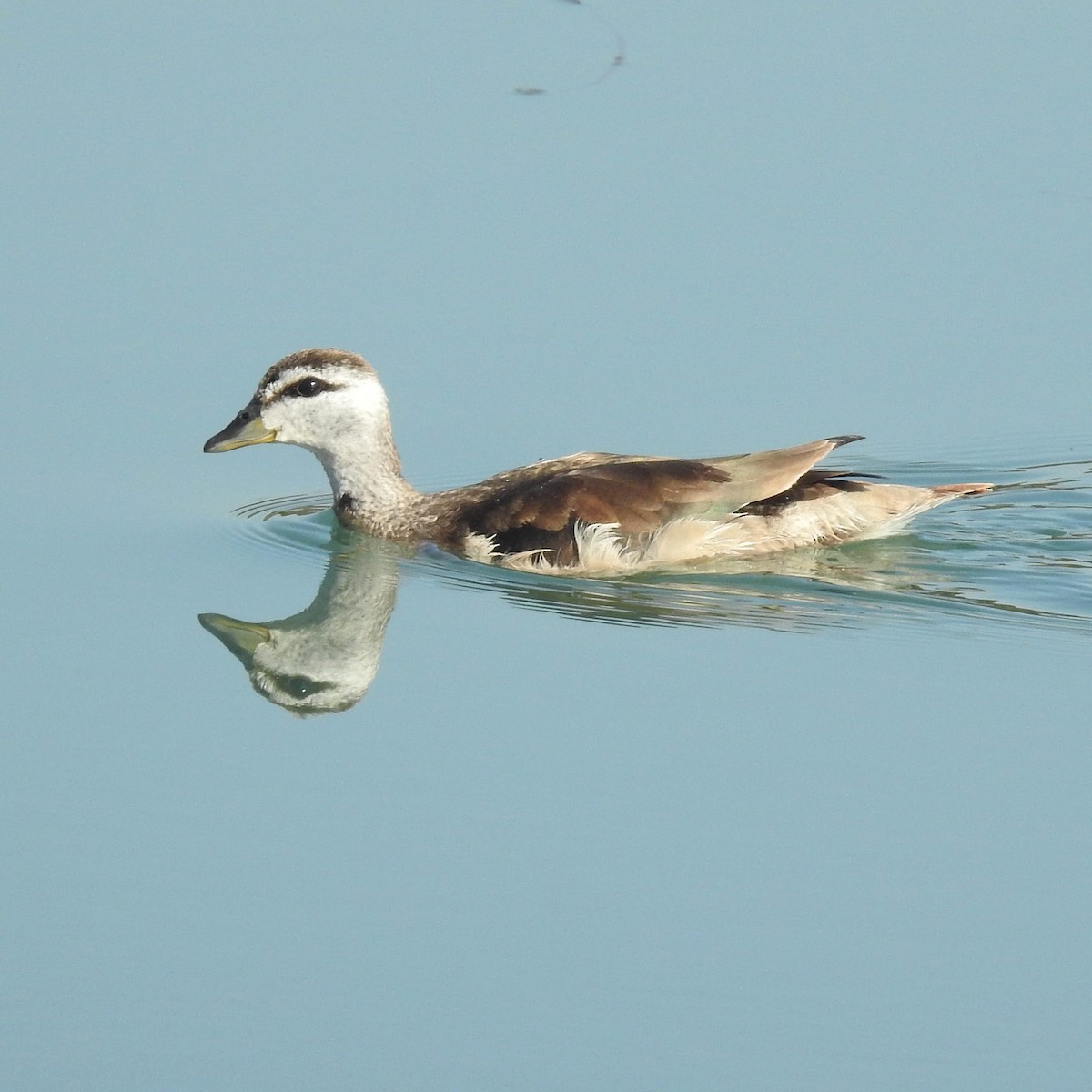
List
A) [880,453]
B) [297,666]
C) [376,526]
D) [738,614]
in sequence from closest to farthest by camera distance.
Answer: [297,666]
[738,614]
[376,526]
[880,453]

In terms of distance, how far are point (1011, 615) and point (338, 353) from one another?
4166mm

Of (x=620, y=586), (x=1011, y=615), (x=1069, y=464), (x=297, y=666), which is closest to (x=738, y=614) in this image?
(x=620, y=586)

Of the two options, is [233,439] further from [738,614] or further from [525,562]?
[738,614]

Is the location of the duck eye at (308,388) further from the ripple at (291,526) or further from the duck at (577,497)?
the ripple at (291,526)

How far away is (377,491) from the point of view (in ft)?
37.0

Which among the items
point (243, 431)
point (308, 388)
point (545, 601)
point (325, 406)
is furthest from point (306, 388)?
point (545, 601)

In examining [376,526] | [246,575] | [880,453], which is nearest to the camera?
[246,575]

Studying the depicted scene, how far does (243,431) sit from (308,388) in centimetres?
46

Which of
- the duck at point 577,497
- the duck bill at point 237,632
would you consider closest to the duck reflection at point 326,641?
the duck bill at point 237,632

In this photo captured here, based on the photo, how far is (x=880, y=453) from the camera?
12.0 metres

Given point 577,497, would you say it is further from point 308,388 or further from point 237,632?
point 237,632

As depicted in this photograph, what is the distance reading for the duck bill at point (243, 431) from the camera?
432 inches

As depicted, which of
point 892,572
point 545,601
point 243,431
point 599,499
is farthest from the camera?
point 243,431

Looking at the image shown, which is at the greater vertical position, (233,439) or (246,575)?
(233,439)
